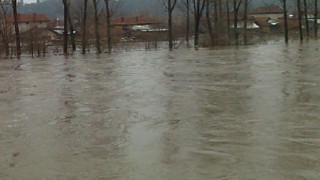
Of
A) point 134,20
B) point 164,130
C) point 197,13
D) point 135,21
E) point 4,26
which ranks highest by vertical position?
point 134,20

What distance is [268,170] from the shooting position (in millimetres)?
4113

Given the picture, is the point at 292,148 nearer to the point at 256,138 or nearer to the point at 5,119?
the point at 256,138

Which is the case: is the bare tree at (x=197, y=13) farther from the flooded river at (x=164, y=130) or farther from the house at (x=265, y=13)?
the house at (x=265, y=13)

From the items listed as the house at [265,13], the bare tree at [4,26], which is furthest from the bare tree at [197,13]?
the house at [265,13]

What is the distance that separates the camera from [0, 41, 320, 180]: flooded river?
4.29 metres

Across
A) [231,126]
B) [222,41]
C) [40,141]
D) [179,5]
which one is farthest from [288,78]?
[179,5]

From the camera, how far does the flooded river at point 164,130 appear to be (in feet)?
14.1

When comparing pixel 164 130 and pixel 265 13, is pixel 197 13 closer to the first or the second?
pixel 164 130

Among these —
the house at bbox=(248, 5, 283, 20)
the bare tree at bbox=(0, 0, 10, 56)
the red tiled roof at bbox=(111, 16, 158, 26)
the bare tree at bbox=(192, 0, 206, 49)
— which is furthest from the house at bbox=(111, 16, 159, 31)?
the bare tree at bbox=(0, 0, 10, 56)

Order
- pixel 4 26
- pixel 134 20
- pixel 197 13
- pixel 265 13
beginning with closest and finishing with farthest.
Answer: pixel 4 26
pixel 197 13
pixel 134 20
pixel 265 13

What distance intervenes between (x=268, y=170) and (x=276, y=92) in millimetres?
4636

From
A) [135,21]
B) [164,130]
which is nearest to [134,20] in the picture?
[135,21]

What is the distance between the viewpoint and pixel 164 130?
582cm

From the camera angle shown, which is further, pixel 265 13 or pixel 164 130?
pixel 265 13
